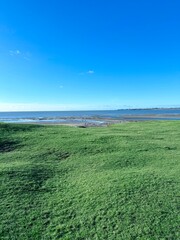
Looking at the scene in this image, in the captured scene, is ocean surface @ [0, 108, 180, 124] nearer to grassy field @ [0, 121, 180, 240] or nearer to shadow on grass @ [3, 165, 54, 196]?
grassy field @ [0, 121, 180, 240]

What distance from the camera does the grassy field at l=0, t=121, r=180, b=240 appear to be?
5.48 m

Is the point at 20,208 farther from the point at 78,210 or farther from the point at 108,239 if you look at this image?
the point at 108,239

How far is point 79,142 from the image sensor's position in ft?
46.0

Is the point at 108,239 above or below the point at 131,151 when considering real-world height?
below

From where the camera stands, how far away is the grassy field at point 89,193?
18.0 feet

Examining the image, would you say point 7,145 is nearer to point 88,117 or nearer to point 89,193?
point 89,193

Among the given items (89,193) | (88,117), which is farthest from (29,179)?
(88,117)

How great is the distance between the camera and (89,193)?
23.9 ft

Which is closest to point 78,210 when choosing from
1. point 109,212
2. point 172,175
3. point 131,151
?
point 109,212

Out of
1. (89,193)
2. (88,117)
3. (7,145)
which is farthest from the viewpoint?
(88,117)

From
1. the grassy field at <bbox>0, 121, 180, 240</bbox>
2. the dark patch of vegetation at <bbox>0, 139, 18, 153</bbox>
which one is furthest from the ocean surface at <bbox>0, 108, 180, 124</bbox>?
the grassy field at <bbox>0, 121, 180, 240</bbox>

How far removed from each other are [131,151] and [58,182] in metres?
5.45

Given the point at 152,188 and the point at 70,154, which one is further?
the point at 70,154

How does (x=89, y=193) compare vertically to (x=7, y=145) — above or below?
below
